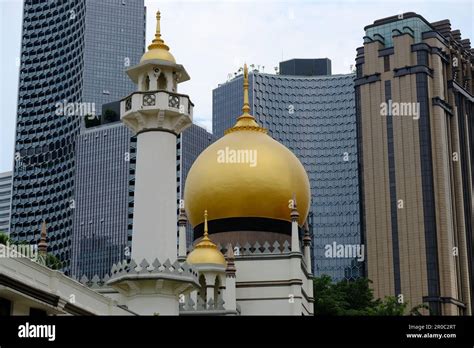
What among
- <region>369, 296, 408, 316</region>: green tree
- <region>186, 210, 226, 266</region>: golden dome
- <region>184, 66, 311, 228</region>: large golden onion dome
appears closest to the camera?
<region>186, 210, 226, 266</region>: golden dome

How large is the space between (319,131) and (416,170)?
36.7 m

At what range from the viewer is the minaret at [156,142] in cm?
3438

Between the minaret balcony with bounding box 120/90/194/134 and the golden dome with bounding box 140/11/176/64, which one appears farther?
the golden dome with bounding box 140/11/176/64

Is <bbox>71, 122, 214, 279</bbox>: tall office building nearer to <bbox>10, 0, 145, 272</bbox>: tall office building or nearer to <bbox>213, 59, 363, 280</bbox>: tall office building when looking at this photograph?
<bbox>10, 0, 145, 272</bbox>: tall office building

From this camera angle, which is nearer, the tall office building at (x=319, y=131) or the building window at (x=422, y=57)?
the building window at (x=422, y=57)

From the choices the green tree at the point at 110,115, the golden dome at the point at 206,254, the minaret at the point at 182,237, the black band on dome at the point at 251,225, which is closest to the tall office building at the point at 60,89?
the green tree at the point at 110,115

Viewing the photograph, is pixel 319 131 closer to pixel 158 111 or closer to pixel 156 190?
pixel 158 111

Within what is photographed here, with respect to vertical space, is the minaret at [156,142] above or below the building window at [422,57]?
below

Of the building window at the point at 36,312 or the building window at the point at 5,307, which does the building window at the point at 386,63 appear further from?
the building window at the point at 5,307

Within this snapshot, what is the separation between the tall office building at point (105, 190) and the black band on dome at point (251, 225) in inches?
2408

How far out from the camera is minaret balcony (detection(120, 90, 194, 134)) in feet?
116

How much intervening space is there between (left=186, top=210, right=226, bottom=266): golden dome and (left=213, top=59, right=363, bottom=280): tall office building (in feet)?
256

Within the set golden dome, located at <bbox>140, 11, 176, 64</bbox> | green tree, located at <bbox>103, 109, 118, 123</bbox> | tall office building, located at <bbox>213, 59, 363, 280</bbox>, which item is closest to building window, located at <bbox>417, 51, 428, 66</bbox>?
tall office building, located at <bbox>213, 59, 363, 280</bbox>

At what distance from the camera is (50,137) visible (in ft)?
404
